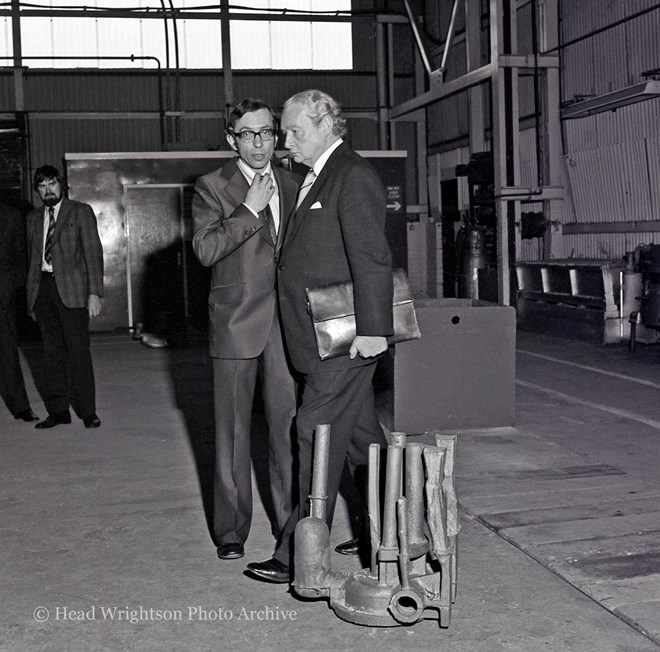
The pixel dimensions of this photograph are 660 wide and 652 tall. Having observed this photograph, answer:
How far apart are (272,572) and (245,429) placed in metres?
0.60

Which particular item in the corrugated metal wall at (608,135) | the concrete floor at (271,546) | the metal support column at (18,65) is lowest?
the concrete floor at (271,546)

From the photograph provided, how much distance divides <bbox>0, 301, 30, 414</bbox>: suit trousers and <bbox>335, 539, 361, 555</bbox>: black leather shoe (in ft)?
13.2

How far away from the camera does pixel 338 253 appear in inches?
137

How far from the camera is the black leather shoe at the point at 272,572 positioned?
11.9ft

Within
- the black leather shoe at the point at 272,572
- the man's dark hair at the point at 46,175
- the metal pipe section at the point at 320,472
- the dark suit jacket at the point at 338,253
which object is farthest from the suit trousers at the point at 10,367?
the metal pipe section at the point at 320,472

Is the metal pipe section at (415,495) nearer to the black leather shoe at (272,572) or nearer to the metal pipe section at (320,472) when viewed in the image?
the metal pipe section at (320,472)

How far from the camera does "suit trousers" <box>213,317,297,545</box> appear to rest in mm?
3867

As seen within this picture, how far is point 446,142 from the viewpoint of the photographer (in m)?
20.0

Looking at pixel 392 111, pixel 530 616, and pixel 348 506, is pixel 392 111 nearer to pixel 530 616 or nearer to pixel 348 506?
pixel 348 506

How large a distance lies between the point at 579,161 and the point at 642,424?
27.7ft

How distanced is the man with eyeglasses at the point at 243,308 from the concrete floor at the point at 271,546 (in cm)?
31

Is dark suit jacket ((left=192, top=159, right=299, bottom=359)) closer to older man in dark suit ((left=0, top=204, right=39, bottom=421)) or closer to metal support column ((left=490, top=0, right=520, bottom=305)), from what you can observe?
older man in dark suit ((left=0, top=204, right=39, bottom=421))

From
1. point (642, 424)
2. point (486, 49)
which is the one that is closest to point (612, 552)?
point (642, 424)

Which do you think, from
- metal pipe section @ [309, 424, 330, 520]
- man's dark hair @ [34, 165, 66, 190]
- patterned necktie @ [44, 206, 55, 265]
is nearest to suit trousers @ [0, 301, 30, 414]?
patterned necktie @ [44, 206, 55, 265]
